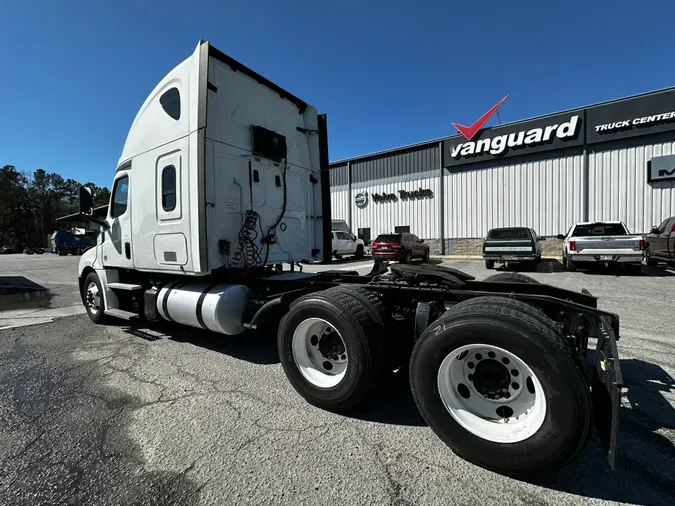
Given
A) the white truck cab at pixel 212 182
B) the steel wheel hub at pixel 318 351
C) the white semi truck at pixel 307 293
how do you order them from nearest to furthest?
1. the white semi truck at pixel 307 293
2. the steel wheel hub at pixel 318 351
3. the white truck cab at pixel 212 182

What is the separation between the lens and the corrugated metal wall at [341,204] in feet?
93.3

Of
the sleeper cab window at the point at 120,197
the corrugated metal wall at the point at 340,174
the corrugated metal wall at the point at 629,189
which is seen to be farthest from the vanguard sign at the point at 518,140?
the sleeper cab window at the point at 120,197

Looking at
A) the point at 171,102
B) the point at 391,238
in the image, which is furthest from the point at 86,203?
the point at 391,238

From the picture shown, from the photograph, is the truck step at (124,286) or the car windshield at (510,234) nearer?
the truck step at (124,286)

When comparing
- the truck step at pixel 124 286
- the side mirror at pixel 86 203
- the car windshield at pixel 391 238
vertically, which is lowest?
the truck step at pixel 124 286

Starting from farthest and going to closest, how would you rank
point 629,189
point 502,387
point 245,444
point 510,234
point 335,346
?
point 629,189 < point 510,234 < point 335,346 < point 245,444 < point 502,387

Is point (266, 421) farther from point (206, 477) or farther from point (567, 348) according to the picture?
point (567, 348)

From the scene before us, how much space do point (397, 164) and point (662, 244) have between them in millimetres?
16439

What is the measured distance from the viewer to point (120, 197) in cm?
595

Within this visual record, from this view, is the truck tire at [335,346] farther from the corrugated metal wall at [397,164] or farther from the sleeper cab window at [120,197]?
the corrugated metal wall at [397,164]

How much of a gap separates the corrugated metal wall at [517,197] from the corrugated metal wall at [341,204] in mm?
8045

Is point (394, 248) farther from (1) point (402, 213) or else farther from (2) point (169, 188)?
(2) point (169, 188)

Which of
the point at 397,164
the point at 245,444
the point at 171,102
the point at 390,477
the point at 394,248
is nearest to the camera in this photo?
the point at 390,477

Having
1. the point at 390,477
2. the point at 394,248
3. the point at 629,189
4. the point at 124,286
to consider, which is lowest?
the point at 390,477
